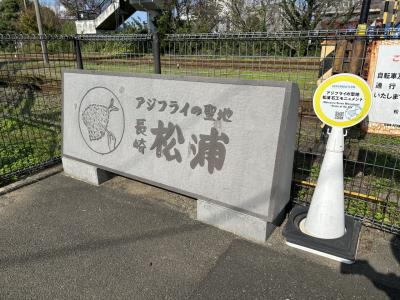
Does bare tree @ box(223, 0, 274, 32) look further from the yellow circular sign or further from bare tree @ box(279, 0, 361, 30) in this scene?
the yellow circular sign

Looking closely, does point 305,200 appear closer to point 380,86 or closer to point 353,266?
point 353,266

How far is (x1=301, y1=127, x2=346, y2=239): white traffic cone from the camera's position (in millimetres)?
2641

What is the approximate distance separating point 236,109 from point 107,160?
6.15 feet

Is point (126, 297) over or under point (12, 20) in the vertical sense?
under

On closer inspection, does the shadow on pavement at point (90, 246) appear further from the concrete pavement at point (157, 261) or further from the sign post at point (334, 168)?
the sign post at point (334, 168)

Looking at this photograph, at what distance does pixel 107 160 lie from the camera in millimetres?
3801

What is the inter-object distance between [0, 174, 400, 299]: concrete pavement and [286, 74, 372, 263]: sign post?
143 millimetres

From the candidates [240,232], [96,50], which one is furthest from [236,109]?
[96,50]

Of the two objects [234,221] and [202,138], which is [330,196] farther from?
[202,138]

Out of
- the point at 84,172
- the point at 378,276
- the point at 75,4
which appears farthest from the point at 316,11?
the point at 75,4

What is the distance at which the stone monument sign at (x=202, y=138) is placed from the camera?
8.71ft

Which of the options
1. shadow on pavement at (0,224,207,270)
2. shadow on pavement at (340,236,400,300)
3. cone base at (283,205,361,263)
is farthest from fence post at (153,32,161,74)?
shadow on pavement at (340,236,400,300)

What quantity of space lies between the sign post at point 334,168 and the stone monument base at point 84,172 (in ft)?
8.19

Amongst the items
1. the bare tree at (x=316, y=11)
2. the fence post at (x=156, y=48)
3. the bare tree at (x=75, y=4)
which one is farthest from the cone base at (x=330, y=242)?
the bare tree at (x=75, y=4)
